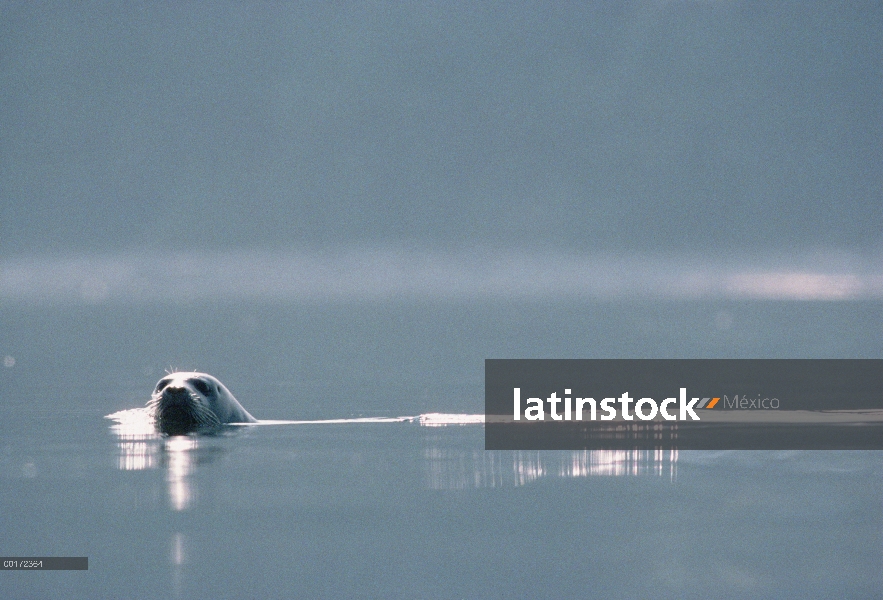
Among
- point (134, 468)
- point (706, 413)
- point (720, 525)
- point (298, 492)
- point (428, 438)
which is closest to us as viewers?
point (720, 525)

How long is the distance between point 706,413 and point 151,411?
1498 cm

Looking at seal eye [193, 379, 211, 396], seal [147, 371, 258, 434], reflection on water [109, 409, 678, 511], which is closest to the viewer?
reflection on water [109, 409, 678, 511]

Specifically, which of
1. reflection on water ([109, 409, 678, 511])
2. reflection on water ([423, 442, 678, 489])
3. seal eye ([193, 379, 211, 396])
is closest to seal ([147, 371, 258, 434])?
seal eye ([193, 379, 211, 396])

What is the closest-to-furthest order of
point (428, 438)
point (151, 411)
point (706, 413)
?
point (428, 438), point (151, 411), point (706, 413)

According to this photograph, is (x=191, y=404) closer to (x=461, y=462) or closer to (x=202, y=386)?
(x=202, y=386)

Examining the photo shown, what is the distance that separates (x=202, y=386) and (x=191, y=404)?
4.79 feet

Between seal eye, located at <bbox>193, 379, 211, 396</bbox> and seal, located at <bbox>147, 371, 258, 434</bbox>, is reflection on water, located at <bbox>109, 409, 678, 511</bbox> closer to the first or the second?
seal, located at <bbox>147, 371, 258, 434</bbox>

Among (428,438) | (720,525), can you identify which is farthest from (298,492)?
(428,438)

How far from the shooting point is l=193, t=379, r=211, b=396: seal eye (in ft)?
90.2

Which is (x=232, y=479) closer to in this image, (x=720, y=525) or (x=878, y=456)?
(x=720, y=525)

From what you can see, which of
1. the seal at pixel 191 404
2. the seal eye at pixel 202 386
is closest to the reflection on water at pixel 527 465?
the seal at pixel 191 404

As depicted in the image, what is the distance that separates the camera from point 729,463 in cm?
1942

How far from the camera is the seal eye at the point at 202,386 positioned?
27500 millimetres

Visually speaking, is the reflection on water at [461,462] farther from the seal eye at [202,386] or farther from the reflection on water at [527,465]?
the seal eye at [202,386]
